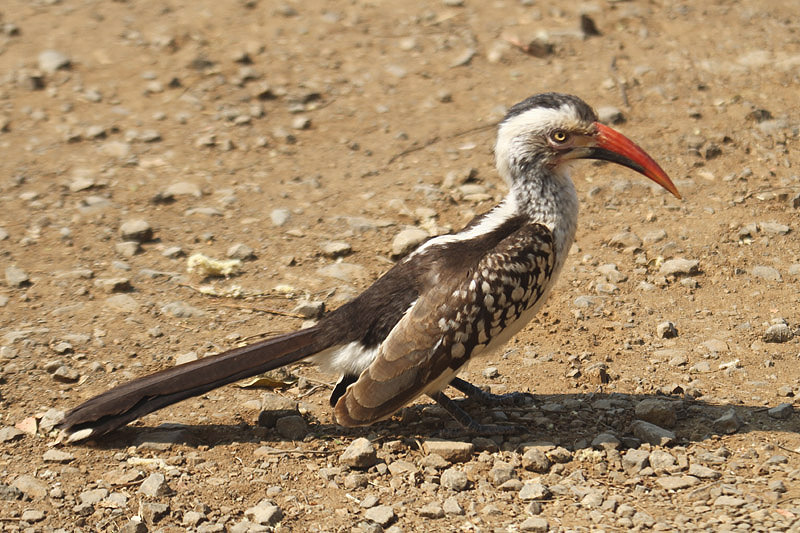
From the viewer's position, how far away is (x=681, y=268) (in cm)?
557

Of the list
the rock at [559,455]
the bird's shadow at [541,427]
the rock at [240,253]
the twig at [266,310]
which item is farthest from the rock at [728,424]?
the rock at [240,253]

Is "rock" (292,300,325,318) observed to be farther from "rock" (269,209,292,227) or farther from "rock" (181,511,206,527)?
"rock" (181,511,206,527)

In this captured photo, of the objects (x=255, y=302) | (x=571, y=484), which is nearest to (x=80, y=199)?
(x=255, y=302)

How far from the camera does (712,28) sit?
27.2 feet

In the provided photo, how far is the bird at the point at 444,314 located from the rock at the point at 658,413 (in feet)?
2.05

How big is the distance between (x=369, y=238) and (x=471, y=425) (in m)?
2.01

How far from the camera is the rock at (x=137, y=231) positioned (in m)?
6.27

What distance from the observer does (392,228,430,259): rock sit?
5.95 metres

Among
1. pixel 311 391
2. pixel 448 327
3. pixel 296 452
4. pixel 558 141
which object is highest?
pixel 558 141

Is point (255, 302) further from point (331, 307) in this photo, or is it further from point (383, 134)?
point (383, 134)

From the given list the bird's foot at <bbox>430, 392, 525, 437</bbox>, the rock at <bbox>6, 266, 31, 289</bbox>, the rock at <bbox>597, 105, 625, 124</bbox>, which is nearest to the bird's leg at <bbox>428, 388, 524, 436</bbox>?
the bird's foot at <bbox>430, 392, 525, 437</bbox>

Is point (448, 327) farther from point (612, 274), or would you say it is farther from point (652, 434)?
point (612, 274)

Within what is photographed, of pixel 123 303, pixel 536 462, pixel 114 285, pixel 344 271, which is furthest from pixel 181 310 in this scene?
pixel 536 462

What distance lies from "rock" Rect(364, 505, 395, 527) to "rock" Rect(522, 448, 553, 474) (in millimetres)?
647
